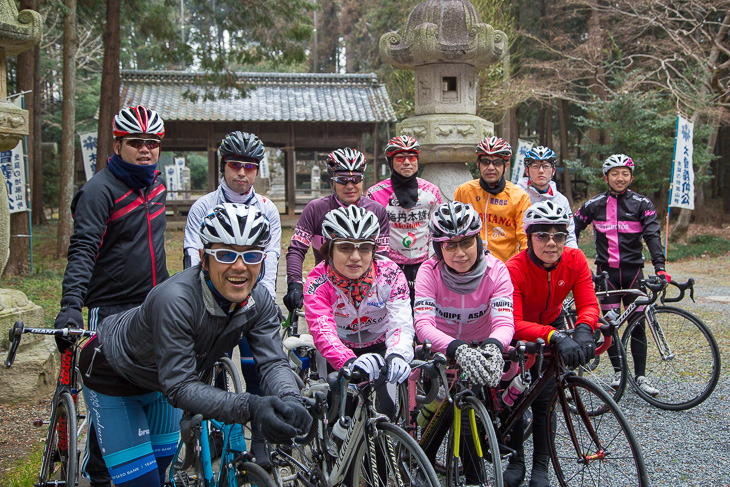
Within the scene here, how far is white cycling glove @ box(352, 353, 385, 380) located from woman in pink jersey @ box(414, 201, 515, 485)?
0.57m

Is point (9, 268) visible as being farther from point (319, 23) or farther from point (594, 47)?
point (319, 23)

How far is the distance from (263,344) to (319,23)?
48722mm

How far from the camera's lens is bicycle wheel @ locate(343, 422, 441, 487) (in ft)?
9.68

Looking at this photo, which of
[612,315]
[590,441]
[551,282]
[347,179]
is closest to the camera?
[590,441]

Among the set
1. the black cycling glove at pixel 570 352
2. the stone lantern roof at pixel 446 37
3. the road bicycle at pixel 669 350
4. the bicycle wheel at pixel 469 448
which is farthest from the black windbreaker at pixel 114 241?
the stone lantern roof at pixel 446 37

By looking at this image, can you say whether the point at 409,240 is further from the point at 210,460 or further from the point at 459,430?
the point at 210,460

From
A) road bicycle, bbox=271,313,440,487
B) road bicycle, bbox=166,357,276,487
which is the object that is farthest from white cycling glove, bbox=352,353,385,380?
road bicycle, bbox=166,357,276,487

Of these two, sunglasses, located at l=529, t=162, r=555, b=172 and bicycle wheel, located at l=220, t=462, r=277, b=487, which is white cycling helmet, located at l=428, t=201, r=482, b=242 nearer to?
bicycle wheel, located at l=220, t=462, r=277, b=487

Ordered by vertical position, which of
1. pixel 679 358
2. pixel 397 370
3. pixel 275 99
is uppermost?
pixel 275 99

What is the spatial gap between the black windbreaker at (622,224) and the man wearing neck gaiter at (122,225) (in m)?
4.14

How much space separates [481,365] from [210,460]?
144cm

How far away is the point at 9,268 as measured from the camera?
12.5m

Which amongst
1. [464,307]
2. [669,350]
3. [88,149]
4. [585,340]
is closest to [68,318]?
[464,307]

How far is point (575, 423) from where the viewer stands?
378 centimetres
